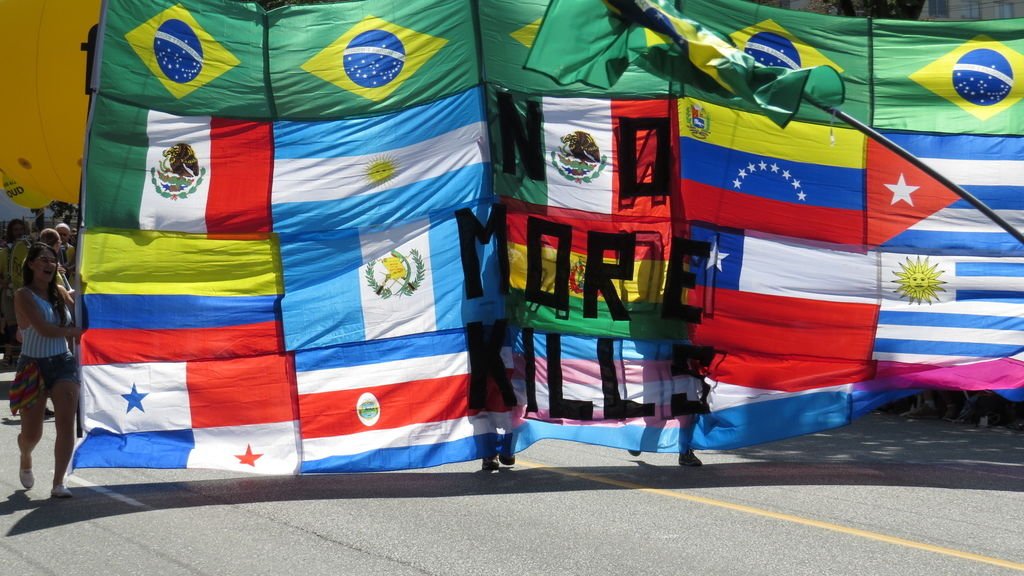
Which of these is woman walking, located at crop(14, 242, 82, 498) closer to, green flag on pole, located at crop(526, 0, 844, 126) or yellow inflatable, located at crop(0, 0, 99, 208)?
yellow inflatable, located at crop(0, 0, 99, 208)

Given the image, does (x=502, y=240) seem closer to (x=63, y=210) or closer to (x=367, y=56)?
(x=367, y=56)

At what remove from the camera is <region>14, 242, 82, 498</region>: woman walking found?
27.9 ft

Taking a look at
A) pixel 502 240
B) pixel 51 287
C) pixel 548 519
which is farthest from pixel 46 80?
pixel 548 519

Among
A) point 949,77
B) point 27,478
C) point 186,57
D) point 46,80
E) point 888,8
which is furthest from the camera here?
point 888,8

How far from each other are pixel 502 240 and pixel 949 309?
3725mm

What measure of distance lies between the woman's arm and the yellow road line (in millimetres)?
3758

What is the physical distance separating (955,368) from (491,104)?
4.35 meters

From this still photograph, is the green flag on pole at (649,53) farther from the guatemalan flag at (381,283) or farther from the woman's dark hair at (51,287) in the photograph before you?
the woman's dark hair at (51,287)

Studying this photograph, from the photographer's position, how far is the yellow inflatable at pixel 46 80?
11484mm

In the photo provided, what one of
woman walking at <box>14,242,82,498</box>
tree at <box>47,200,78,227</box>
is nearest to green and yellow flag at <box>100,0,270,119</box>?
woman walking at <box>14,242,82,498</box>

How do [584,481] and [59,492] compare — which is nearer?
[59,492]

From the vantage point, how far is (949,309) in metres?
9.74

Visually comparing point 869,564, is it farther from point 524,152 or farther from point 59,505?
point 59,505

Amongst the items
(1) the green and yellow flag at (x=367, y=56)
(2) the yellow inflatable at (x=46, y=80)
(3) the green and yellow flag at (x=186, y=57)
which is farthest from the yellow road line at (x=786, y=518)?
(2) the yellow inflatable at (x=46, y=80)
